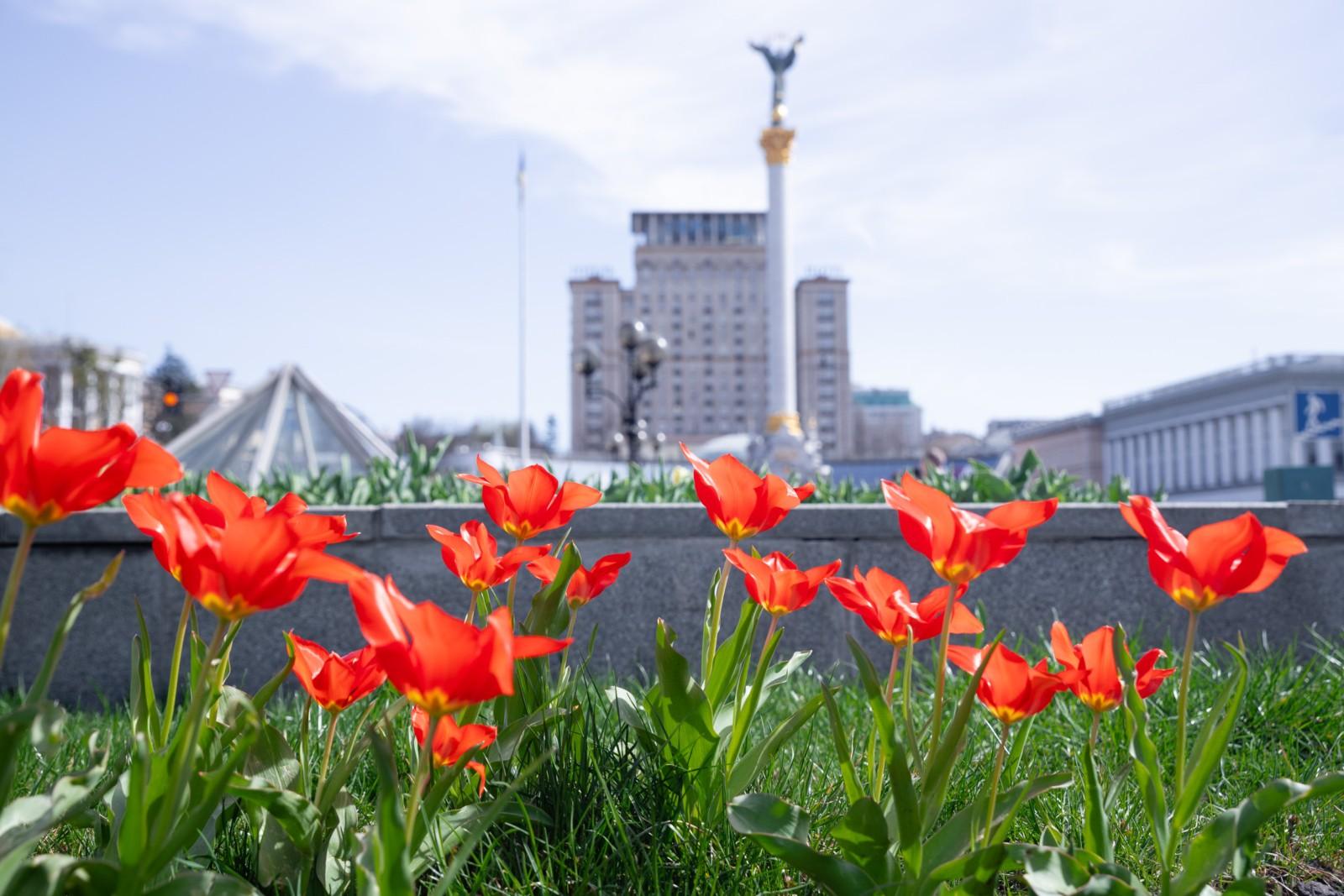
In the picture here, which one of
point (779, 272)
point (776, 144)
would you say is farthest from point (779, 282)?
point (776, 144)

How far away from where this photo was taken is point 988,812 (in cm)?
142

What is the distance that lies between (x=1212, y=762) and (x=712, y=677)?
758 millimetres

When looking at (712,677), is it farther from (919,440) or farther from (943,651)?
(919,440)

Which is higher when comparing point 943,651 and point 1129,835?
point 943,651

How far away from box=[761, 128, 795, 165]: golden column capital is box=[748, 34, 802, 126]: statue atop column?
5.43ft

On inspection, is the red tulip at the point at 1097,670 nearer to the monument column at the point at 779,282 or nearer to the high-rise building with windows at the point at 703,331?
the monument column at the point at 779,282

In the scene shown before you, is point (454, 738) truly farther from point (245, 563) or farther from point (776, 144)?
point (776, 144)

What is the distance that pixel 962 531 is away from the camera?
1.32 meters

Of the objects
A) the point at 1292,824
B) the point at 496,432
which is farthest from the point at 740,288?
the point at 1292,824

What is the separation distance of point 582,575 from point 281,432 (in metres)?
13.9

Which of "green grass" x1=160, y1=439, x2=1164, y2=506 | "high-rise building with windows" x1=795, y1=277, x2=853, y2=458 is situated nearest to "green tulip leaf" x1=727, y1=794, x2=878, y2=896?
"green grass" x1=160, y1=439, x2=1164, y2=506

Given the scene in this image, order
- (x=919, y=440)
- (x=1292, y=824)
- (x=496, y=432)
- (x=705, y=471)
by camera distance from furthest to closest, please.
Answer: (x=919, y=440)
(x=496, y=432)
(x=1292, y=824)
(x=705, y=471)

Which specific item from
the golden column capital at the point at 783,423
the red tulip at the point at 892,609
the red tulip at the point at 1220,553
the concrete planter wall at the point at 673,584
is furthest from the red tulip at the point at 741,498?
the golden column capital at the point at 783,423

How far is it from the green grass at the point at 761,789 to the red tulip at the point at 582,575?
0.20 metres
